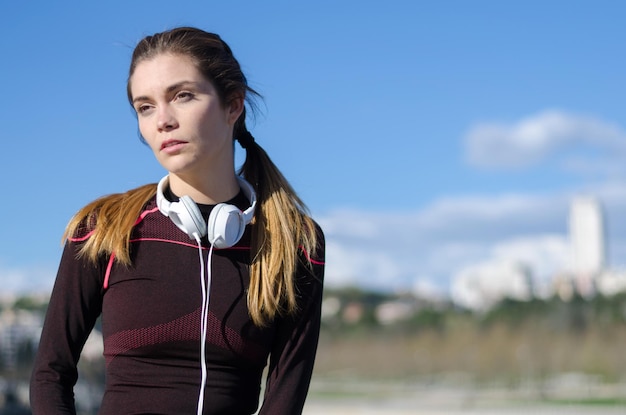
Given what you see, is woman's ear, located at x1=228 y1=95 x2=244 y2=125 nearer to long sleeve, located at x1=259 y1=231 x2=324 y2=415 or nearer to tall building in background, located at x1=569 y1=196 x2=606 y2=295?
long sleeve, located at x1=259 y1=231 x2=324 y2=415

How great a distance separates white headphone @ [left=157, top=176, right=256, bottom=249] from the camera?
1916 millimetres

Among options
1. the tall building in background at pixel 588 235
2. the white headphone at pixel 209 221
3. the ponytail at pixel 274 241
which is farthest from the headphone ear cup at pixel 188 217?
the tall building in background at pixel 588 235

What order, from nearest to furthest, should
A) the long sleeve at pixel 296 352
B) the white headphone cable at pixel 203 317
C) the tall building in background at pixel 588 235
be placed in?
the white headphone cable at pixel 203 317 < the long sleeve at pixel 296 352 < the tall building in background at pixel 588 235

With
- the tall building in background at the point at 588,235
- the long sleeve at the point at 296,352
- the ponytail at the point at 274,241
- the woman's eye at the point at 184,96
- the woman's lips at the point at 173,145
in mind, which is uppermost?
the tall building in background at the point at 588,235

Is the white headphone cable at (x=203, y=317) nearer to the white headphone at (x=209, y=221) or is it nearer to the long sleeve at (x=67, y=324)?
the white headphone at (x=209, y=221)

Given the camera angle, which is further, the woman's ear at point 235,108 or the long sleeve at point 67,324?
the woman's ear at point 235,108

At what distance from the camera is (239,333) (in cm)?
191

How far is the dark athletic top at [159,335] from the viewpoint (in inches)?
73.4

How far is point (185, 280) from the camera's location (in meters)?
1.93

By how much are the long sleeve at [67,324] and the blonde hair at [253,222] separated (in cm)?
4

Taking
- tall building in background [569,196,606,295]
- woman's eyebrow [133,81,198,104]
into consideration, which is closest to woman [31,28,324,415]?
woman's eyebrow [133,81,198,104]

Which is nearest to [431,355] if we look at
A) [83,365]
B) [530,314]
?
[530,314]

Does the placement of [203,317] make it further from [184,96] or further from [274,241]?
[184,96]

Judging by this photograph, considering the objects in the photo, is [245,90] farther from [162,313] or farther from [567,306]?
[567,306]
